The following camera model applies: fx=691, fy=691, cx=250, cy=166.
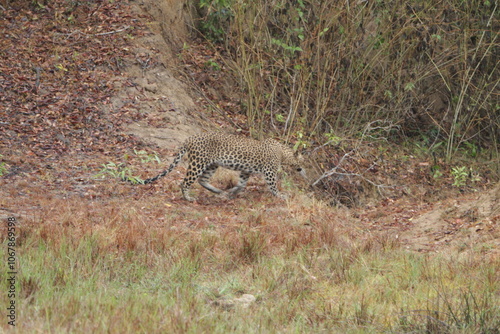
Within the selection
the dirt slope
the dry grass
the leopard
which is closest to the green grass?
the dry grass

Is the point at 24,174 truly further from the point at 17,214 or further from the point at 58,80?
the point at 58,80

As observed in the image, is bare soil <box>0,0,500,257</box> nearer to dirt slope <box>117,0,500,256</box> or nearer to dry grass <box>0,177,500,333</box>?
dirt slope <box>117,0,500,256</box>

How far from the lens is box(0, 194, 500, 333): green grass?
16.9 feet

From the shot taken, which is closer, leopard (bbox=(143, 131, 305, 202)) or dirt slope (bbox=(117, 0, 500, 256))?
dirt slope (bbox=(117, 0, 500, 256))

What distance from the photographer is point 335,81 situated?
14391 millimetres

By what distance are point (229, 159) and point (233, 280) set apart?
14.7 feet

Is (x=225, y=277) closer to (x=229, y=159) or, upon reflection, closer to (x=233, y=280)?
(x=233, y=280)

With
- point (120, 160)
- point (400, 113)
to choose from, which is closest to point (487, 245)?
point (120, 160)

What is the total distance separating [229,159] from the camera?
430 inches

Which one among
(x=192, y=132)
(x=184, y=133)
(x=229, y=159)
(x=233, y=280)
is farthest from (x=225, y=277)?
(x=192, y=132)

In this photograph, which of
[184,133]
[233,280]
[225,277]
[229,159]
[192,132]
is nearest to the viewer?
[233,280]

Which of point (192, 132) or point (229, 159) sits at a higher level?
point (229, 159)

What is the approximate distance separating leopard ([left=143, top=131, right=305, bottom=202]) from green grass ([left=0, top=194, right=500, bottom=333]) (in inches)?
83.2

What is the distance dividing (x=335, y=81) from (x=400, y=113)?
2.37m
